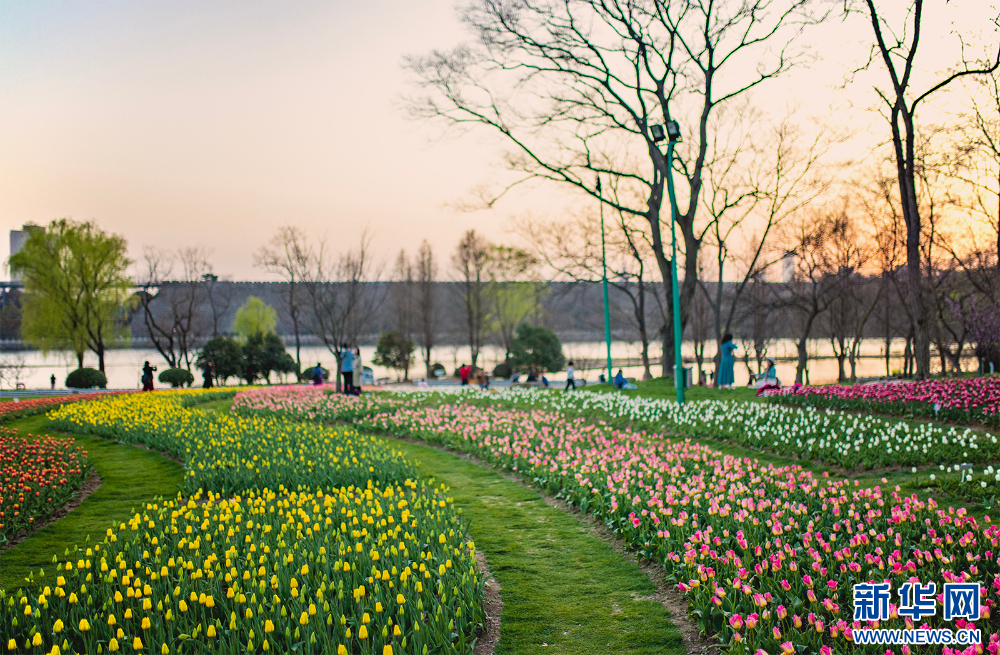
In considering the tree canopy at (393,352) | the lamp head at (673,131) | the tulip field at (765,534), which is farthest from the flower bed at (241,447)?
the tree canopy at (393,352)

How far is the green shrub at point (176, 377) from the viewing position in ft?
94.5

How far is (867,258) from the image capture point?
92.9 feet

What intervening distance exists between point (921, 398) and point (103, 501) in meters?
11.9

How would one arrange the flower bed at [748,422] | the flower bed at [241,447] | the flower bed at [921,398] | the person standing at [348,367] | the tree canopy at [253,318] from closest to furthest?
the flower bed at [241,447], the flower bed at [748,422], the flower bed at [921,398], the person standing at [348,367], the tree canopy at [253,318]

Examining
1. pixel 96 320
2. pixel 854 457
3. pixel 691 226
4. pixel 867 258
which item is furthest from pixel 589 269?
pixel 96 320

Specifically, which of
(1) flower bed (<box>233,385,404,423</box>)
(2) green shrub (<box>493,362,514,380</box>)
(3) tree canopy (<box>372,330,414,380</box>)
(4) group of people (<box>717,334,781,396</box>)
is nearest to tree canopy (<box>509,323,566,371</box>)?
(2) green shrub (<box>493,362,514,380</box>)

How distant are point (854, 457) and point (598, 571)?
14.2ft

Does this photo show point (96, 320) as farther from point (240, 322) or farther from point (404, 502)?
point (404, 502)

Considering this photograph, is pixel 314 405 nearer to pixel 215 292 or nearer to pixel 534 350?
pixel 534 350

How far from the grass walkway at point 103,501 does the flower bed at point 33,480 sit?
0.21 metres

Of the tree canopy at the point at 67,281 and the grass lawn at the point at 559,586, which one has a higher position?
the tree canopy at the point at 67,281

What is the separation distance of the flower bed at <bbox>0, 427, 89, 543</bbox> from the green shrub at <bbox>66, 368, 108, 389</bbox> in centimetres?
2035

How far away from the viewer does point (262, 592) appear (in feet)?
11.8

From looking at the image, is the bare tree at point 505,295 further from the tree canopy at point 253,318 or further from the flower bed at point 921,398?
the flower bed at point 921,398
